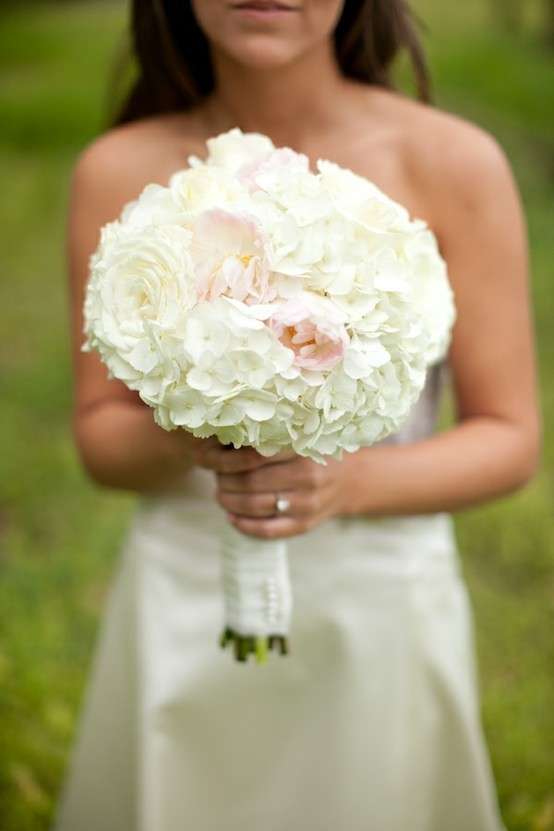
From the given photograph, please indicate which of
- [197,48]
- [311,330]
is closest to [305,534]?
[311,330]

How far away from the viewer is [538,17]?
14617 millimetres

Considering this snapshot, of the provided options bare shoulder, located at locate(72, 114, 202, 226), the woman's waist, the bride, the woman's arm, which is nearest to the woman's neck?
the bride

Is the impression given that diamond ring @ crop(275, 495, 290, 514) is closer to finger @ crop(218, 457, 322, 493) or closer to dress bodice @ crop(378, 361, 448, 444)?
finger @ crop(218, 457, 322, 493)

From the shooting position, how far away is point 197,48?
8.78 feet

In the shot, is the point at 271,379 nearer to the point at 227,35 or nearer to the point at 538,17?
the point at 227,35

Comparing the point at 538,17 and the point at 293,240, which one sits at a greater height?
the point at 538,17

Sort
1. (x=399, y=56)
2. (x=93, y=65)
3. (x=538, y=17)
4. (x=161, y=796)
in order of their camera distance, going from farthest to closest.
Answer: (x=538, y=17) < (x=93, y=65) < (x=399, y=56) < (x=161, y=796)

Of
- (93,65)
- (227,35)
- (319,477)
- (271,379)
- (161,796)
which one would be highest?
(93,65)

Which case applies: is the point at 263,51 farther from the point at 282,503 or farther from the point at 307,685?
the point at 307,685

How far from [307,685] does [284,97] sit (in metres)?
1.31

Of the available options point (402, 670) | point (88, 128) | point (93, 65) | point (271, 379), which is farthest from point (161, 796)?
point (93, 65)

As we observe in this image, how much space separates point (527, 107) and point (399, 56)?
835 centimetres

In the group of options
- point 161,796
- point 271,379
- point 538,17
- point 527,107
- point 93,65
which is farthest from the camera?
point 538,17

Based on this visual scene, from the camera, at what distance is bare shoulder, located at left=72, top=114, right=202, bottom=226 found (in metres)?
2.49
